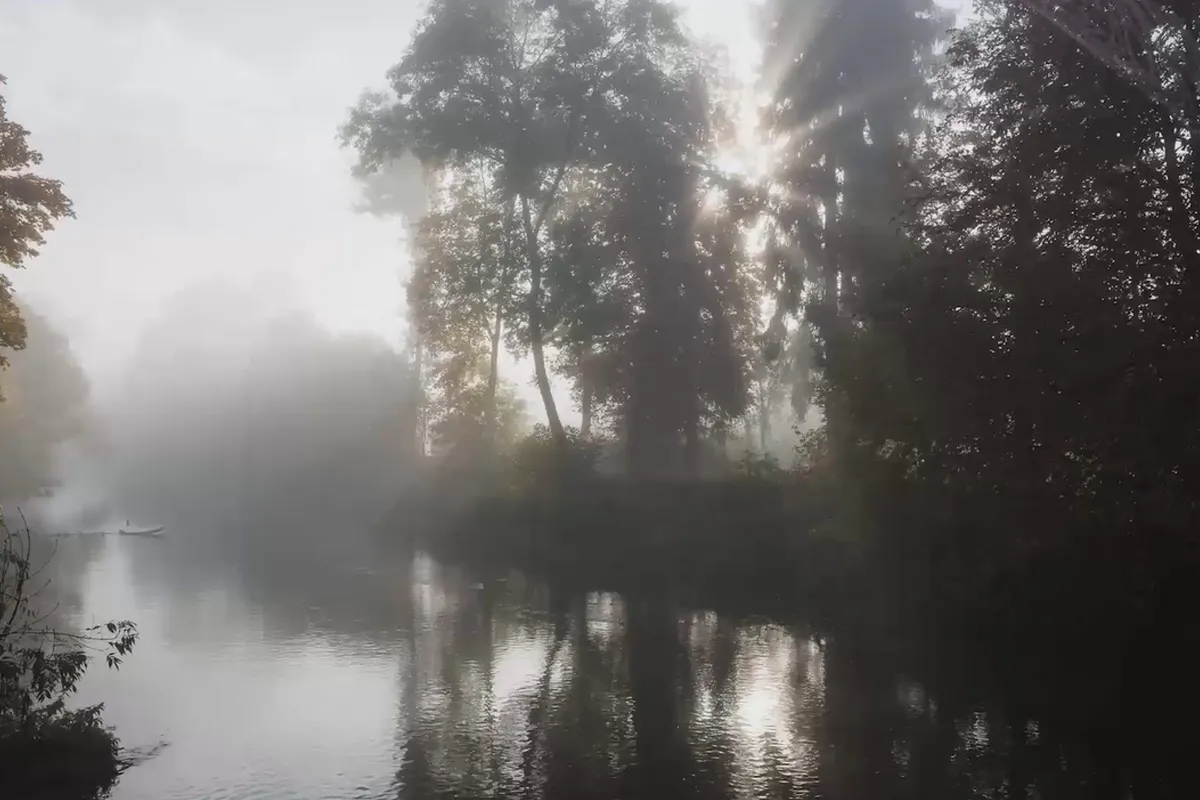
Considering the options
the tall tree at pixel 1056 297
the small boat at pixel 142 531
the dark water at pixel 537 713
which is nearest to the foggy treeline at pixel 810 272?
the tall tree at pixel 1056 297

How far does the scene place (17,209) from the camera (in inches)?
774

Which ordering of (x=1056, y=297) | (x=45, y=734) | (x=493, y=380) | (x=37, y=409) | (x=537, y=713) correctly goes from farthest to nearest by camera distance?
1. (x=37, y=409)
2. (x=493, y=380)
3. (x=1056, y=297)
4. (x=537, y=713)
5. (x=45, y=734)

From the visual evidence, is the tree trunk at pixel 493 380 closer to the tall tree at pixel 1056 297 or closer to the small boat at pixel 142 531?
the small boat at pixel 142 531

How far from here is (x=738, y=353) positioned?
32594 millimetres

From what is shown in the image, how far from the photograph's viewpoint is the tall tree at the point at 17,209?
762 inches

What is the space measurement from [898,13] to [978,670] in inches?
766

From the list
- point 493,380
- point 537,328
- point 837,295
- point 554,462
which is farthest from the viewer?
point 493,380

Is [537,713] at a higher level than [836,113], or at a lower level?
lower

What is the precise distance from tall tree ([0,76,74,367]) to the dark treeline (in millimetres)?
15692

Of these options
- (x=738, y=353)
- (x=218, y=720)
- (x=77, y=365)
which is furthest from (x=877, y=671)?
(x=77, y=365)

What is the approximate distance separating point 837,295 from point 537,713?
17.5 metres

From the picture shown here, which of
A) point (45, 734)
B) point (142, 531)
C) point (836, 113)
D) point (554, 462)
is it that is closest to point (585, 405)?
point (554, 462)

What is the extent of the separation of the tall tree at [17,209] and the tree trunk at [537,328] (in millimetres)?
17518

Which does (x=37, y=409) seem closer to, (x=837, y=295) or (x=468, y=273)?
(x=468, y=273)
